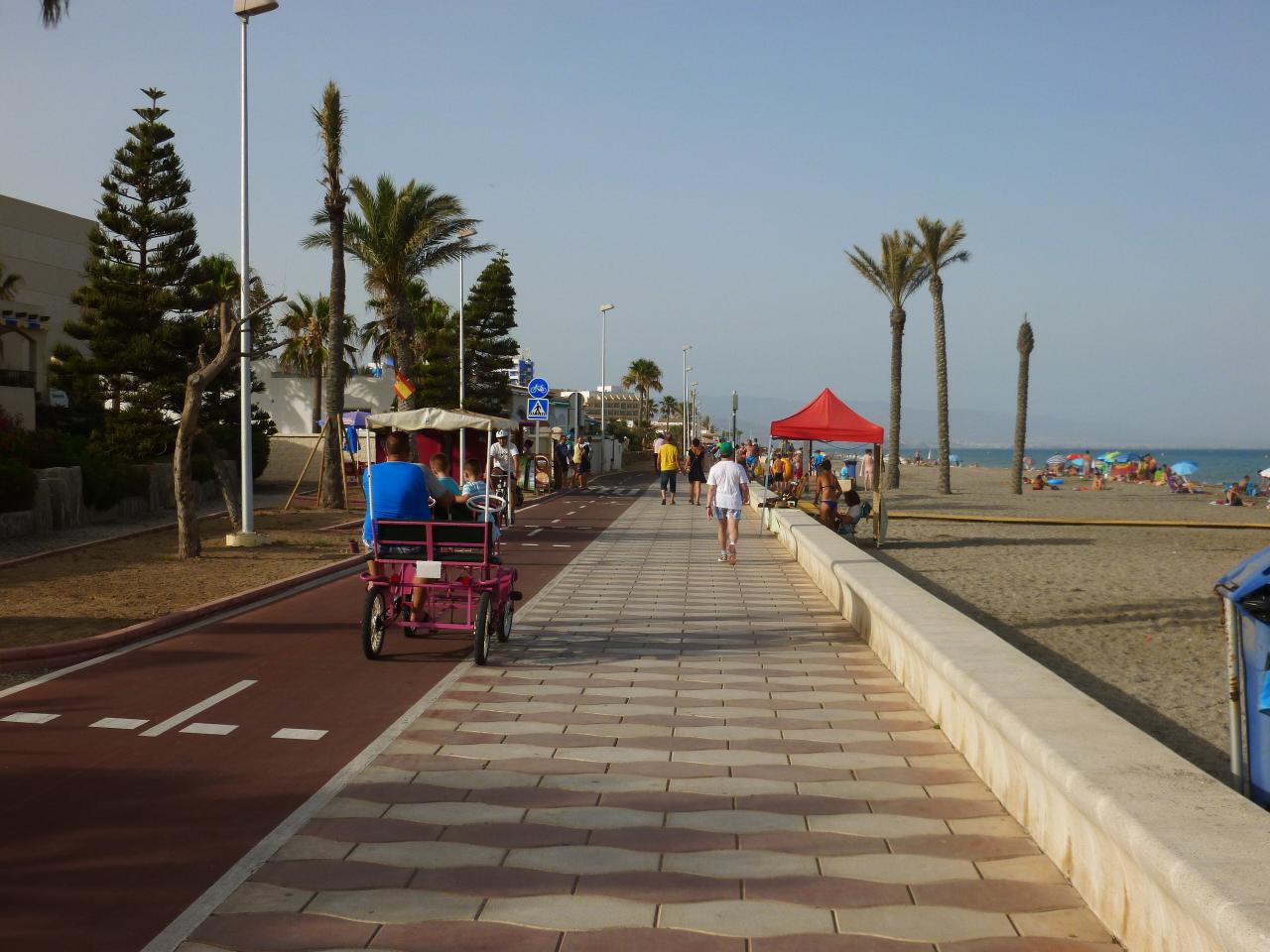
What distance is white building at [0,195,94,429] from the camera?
121ft

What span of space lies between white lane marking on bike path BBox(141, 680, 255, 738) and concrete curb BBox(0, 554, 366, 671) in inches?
68.3

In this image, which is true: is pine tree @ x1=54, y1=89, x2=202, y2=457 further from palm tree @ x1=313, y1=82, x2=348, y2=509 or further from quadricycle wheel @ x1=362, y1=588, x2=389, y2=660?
quadricycle wheel @ x1=362, y1=588, x2=389, y2=660

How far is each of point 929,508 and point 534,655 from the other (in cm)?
2782

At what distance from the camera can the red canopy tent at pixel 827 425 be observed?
23609 mm

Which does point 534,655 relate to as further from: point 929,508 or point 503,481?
point 929,508

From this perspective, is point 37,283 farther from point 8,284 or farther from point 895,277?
point 895,277

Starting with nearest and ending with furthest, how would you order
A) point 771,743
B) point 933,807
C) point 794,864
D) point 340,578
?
1. point 794,864
2. point 933,807
3. point 771,743
4. point 340,578

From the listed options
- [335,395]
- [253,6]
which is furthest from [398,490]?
[335,395]

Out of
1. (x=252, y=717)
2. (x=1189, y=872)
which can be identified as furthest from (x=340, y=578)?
(x=1189, y=872)

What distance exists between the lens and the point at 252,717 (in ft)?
23.8

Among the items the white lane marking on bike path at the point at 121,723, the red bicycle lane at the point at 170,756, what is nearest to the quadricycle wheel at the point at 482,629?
the red bicycle lane at the point at 170,756

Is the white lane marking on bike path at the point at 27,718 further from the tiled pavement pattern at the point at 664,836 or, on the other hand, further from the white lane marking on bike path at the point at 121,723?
the tiled pavement pattern at the point at 664,836

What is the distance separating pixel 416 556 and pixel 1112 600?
8.93 metres

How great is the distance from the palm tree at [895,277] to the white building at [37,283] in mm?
29124
